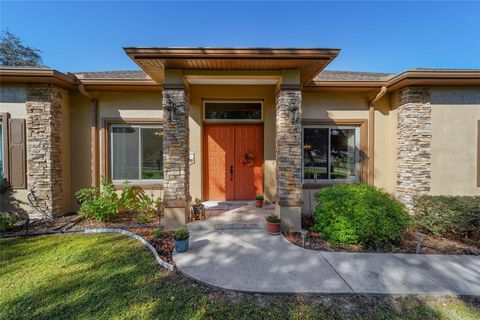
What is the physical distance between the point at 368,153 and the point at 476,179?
104 inches

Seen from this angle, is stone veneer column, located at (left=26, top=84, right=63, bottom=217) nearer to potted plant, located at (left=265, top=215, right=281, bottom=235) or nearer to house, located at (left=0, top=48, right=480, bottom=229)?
house, located at (left=0, top=48, right=480, bottom=229)

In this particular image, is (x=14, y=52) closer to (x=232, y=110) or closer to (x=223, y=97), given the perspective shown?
(x=223, y=97)

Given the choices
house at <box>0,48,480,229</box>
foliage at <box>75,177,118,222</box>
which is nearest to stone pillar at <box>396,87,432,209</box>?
house at <box>0,48,480,229</box>

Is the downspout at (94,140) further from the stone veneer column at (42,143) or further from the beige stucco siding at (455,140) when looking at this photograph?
the beige stucco siding at (455,140)

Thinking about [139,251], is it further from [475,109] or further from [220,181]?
[475,109]

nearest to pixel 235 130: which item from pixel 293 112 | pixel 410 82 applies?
pixel 293 112

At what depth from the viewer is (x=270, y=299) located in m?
2.65

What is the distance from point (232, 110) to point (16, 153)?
222 inches

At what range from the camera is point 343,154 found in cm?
637

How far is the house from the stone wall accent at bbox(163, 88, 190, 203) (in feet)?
0.07

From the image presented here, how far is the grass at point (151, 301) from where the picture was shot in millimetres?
2406

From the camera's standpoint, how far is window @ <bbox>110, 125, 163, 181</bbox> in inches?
246

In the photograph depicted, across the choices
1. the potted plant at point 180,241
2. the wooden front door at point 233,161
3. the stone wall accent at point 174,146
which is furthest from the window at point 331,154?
the potted plant at point 180,241

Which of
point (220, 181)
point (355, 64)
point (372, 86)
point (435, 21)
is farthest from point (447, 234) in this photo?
point (435, 21)
